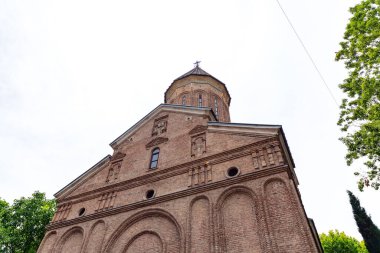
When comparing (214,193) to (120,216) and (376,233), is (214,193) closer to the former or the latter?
(120,216)

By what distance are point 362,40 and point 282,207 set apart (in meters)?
7.54

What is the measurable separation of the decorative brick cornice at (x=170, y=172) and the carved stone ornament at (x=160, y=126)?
122 inches

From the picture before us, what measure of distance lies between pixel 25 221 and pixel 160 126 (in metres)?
16.1

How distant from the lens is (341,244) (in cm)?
2817

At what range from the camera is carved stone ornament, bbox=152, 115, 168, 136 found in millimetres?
16077

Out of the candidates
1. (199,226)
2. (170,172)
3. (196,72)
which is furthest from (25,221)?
(196,72)

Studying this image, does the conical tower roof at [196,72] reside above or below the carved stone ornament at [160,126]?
above

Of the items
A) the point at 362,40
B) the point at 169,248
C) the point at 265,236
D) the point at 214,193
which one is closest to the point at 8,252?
the point at 169,248

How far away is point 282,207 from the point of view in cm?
946

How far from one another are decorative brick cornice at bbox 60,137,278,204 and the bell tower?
34.1ft

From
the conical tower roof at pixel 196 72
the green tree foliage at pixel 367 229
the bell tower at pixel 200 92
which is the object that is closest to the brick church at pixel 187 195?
the bell tower at pixel 200 92

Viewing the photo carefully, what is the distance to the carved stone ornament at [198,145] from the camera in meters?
13.2

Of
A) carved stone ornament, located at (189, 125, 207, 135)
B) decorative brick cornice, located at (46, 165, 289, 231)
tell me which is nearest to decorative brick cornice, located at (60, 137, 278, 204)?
decorative brick cornice, located at (46, 165, 289, 231)

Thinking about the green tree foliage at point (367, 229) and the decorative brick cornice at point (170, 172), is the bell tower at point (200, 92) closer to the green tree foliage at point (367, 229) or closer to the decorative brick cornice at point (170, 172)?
the decorative brick cornice at point (170, 172)
